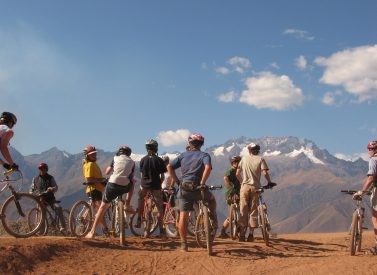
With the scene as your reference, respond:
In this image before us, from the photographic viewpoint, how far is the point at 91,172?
1340 centimetres

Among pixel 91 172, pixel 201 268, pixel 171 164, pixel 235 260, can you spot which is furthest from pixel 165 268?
pixel 91 172

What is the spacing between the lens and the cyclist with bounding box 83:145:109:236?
13.4 metres

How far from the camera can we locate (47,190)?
12508mm

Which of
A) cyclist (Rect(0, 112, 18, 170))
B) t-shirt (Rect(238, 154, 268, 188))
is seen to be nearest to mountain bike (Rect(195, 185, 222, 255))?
t-shirt (Rect(238, 154, 268, 188))

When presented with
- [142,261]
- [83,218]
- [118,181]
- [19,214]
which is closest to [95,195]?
[83,218]

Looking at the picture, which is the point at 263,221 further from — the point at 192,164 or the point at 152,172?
the point at 152,172

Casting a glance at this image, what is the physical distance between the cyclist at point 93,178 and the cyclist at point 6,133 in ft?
11.1

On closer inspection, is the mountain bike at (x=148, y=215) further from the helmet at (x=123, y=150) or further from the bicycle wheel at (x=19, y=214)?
the bicycle wheel at (x=19, y=214)

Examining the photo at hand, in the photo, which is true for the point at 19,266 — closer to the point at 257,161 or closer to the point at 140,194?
the point at 140,194

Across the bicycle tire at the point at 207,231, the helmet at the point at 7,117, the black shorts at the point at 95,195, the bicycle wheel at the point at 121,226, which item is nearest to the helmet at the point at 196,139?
the bicycle tire at the point at 207,231

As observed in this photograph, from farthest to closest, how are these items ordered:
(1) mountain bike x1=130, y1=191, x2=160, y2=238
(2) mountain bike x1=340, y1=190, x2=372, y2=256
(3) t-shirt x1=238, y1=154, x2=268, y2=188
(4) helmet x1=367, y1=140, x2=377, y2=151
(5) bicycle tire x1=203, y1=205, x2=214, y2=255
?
(1) mountain bike x1=130, y1=191, x2=160, y2=238 → (3) t-shirt x1=238, y1=154, x2=268, y2=188 → (4) helmet x1=367, y1=140, x2=377, y2=151 → (2) mountain bike x1=340, y1=190, x2=372, y2=256 → (5) bicycle tire x1=203, y1=205, x2=214, y2=255

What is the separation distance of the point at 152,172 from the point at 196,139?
2560mm

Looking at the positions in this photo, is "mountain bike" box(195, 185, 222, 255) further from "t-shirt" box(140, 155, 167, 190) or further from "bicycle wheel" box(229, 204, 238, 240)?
"bicycle wheel" box(229, 204, 238, 240)

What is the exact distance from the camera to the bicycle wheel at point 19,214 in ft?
34.1
